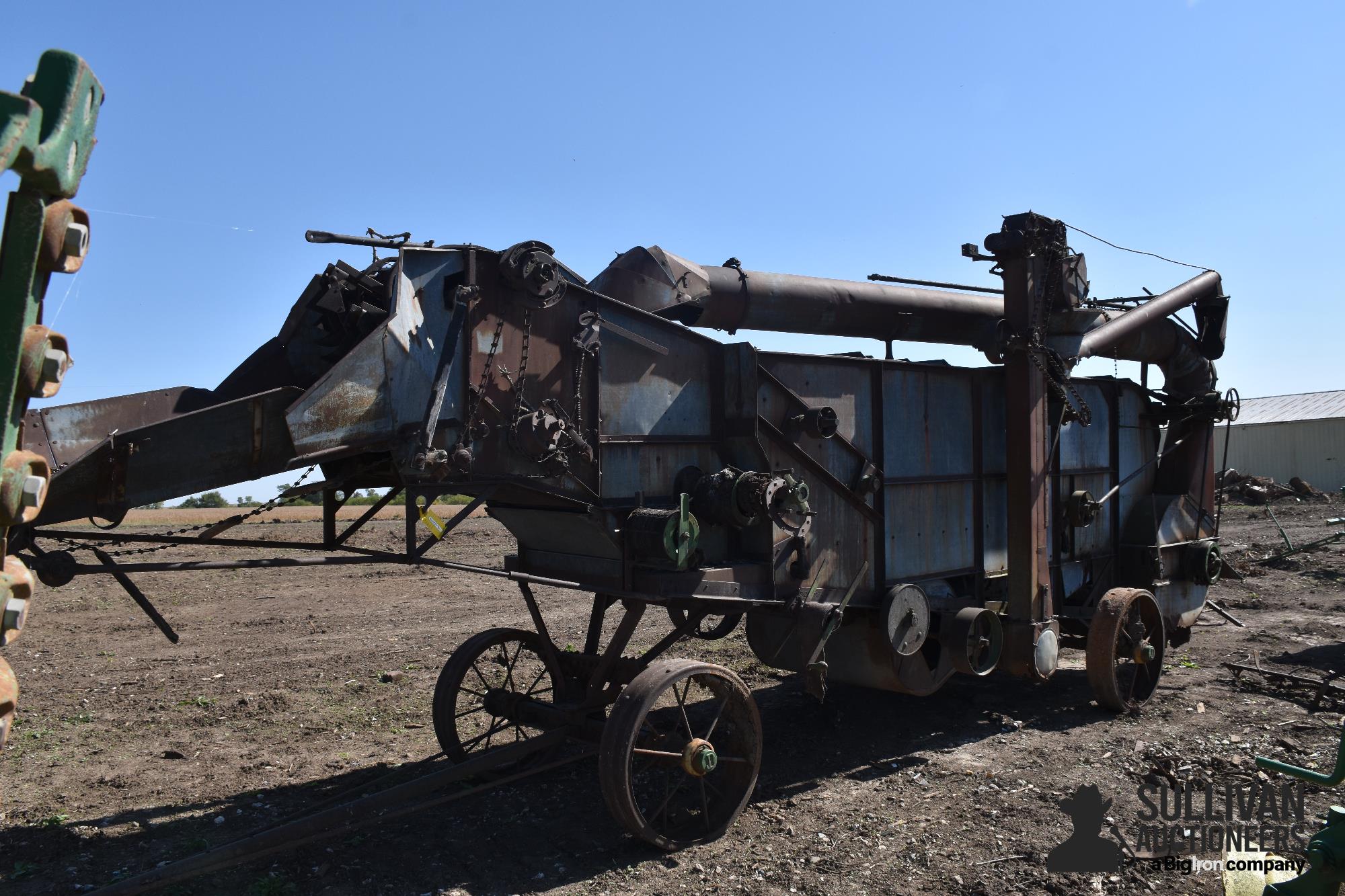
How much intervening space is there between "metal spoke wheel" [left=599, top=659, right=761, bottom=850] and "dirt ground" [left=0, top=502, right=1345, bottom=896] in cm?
20

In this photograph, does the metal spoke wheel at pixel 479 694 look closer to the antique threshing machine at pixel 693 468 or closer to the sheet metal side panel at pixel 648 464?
the antique threshing machine at pixel 693 468

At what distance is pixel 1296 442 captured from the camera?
37219 mm

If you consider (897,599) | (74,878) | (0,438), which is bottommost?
(74,878)

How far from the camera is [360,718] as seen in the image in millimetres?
8562

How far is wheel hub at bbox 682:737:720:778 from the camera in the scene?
5.61m

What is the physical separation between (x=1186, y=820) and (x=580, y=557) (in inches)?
164

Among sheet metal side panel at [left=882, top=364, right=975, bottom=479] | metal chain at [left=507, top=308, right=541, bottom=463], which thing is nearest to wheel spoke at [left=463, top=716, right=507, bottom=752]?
metal chain at [left=507, top=308, right=541, bottom=463]

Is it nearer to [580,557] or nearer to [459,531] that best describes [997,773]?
[580,557]

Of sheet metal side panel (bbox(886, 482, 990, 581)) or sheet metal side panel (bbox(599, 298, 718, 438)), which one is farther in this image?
sheet metal side panel (bbox(886, 482, 990, 581))

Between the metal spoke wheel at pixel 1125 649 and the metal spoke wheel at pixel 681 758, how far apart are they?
3.80 m

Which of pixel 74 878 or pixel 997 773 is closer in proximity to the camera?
pixel 74 878

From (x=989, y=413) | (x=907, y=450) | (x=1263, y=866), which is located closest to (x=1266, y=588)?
(x=989, y=413)

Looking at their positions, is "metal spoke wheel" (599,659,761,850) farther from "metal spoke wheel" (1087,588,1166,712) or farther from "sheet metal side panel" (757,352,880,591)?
"metal spoke wheel" (1087,588,1166,712)

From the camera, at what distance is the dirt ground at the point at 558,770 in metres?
→ 5.35
